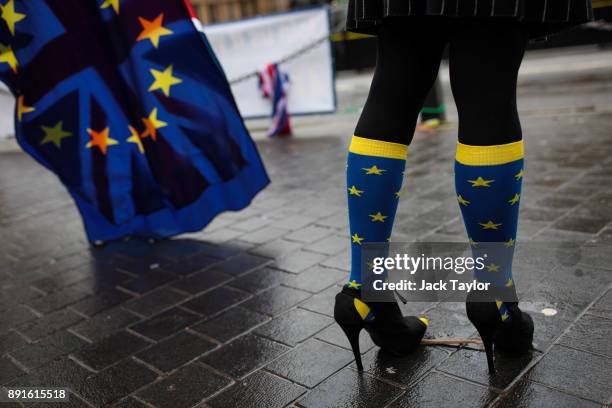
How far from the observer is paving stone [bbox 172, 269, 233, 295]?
2551 mm

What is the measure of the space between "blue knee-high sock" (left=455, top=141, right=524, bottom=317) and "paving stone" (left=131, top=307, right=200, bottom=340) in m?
1.13

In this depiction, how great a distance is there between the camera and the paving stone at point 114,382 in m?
1.75

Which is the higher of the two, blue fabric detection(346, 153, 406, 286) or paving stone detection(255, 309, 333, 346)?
blue fabric detection(346, 153, 406, 286)

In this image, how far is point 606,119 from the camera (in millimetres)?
5551

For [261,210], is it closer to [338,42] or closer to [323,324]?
[323,324]

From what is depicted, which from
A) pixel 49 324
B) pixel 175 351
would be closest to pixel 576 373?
pixel 175 351

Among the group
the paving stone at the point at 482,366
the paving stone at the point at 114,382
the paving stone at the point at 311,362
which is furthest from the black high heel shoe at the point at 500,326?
the paving stone at the point at 114,382

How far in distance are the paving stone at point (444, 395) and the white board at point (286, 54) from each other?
5933 millimetres

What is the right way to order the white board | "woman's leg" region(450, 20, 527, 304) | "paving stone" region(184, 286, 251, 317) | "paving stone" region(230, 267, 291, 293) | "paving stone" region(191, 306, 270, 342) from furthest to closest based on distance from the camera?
the white board < "paving stone" region(230, 267, 291, 293) < "paving stone" region(184, 286, 251, 317) < "paving stone" region(191, 306, 270, 342) < "woman's leg" region(450, 20, 527, 304)

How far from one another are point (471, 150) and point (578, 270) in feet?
3.40

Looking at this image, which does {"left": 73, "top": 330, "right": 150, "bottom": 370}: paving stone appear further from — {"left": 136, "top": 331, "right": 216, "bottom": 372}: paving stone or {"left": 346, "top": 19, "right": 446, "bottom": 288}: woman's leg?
{"left": 346, "top": 19, "right": 446, "bottom": 288}: woman's leg

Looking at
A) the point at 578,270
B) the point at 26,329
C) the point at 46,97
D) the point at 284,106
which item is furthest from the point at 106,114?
the point at 284,106

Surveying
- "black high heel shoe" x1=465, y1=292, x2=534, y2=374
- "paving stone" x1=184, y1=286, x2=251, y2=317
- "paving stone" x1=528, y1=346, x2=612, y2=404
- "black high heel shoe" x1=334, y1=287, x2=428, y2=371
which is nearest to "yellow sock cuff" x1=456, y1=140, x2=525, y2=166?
"black high heel shoe" x1=465, y1=292, x2=534, y2=374

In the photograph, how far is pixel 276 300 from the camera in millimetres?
2328
